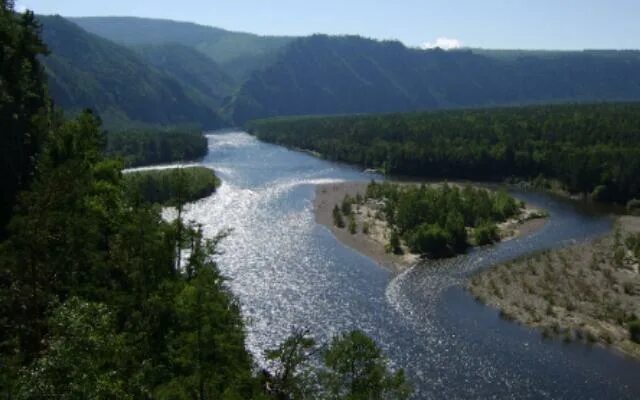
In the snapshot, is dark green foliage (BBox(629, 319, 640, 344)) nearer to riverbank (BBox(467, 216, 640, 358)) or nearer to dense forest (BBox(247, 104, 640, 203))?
riverbank (BBox(467, 216, 640, 358))

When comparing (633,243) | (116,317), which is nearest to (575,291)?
(633,243)

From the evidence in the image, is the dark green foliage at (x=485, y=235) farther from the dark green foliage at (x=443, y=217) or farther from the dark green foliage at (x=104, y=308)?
the dark green foliage at (x=104, y=308)

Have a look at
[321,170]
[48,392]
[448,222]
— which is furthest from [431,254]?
[321,170]

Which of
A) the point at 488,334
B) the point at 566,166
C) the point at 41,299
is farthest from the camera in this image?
the point at 566,166

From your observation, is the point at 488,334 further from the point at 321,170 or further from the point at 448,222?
the point at 321,170

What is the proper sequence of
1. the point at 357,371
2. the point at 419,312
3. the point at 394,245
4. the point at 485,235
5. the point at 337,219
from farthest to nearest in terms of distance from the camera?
the point at 337,219
the point at 485,235
the point at 394,245
the point at 419,312
the point at 357,371

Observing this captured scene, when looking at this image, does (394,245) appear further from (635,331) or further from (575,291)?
(635,331)
